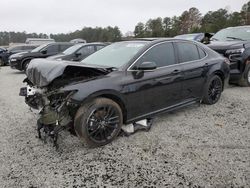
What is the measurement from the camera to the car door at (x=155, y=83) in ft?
12.3

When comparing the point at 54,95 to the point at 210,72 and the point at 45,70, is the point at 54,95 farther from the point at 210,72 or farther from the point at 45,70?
the point at 210,72

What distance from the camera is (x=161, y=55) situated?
4.19 m

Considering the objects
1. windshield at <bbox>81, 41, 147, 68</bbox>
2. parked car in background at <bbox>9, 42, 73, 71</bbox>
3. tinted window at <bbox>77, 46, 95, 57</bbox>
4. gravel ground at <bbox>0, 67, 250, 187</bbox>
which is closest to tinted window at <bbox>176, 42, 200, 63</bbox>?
windshield at <bbox>81, 41, 147, 68</bbox>

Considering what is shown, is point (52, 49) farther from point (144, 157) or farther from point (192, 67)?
point (144, 157)

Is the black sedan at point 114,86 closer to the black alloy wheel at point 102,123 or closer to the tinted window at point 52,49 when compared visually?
the black alloy wheel at point 102,123

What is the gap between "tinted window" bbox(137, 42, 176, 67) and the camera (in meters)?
3.97

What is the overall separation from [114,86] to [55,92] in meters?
0.84

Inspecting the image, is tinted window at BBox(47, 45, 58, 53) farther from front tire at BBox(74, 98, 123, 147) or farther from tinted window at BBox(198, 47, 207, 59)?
front tire at BBox(74, 98, 123, 147)

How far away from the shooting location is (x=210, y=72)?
5.02 metres

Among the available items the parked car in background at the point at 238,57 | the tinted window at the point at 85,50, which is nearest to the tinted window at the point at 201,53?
the parked car in background at the point at 238,57

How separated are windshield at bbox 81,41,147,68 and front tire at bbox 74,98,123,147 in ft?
2.43

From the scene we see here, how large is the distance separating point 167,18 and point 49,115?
1985 inches

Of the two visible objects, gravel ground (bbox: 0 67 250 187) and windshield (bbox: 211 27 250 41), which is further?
windshield (bbox: 211 27 250 41)

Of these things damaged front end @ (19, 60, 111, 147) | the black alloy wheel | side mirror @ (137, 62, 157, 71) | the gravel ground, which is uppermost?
side mirror @ (137, 62, 157, 71)
